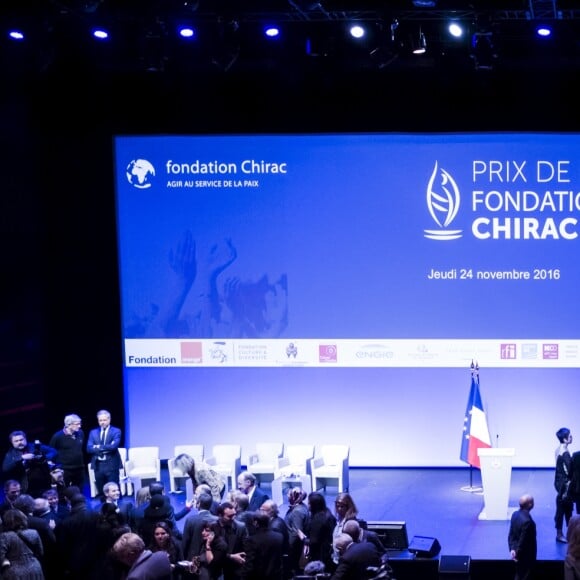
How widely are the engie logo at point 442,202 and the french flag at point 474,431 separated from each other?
1940mm

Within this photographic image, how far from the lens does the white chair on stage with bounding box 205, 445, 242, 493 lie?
40.5 feet

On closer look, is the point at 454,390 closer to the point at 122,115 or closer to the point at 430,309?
the point at 430,309

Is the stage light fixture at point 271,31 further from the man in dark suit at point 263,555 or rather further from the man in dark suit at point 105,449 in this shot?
the man in dark suit at point 263,555

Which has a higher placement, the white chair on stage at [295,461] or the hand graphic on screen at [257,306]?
the hand graphic on screen at [257,306]

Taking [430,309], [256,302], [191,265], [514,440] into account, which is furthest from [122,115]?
[514,440]

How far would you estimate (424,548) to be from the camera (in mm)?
8938

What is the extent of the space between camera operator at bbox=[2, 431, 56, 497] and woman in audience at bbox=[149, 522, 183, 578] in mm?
3452

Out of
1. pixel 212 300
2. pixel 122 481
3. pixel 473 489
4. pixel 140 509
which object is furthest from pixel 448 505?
pixel 140 509

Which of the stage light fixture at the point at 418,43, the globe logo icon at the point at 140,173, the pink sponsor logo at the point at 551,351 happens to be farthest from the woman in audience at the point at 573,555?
the globe logo icon at the point at 140,173

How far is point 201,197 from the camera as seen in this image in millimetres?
13453

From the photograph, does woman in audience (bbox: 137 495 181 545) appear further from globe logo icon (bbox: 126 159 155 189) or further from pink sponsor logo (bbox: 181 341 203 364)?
globe logo icon (bbox: 126 159 155 189)

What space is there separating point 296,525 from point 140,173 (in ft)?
20.3

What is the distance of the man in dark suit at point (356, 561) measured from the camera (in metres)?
7.40

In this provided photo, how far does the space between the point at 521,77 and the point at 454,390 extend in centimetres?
389
